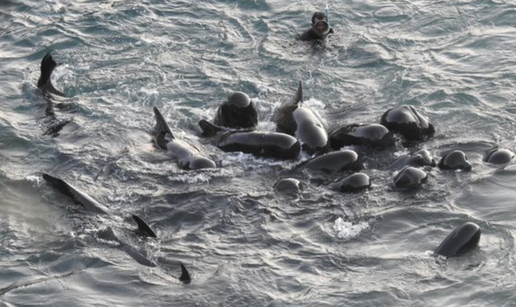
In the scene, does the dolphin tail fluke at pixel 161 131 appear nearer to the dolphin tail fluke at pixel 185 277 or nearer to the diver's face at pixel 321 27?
the dolphin tail fluke at pixel 185 277

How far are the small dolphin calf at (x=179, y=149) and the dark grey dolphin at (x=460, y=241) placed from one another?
3.18 metres

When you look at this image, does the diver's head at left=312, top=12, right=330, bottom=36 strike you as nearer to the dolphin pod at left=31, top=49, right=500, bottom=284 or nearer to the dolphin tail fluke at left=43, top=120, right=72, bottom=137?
the dolphin pod at left=31, top=49, right=500, bottom=284

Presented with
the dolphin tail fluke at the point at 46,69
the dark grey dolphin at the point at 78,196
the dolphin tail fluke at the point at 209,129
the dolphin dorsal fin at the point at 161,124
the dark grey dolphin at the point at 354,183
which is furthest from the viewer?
the dolphin tail fluke at the point at 46,69

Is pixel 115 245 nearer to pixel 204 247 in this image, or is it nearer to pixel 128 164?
pixel 204 247

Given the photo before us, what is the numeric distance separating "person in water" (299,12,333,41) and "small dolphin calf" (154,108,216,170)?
367 cm

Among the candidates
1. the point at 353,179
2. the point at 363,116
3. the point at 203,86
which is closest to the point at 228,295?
the point at 353,179

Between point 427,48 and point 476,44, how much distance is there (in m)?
0.80

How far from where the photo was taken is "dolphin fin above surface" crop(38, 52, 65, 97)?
42.7 ft

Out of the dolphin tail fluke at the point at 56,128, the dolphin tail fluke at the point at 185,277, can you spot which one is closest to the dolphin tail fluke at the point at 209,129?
the dolphin tail fluke at the point at 56,128

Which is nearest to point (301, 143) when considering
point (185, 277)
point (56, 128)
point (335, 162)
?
point (335, 162)

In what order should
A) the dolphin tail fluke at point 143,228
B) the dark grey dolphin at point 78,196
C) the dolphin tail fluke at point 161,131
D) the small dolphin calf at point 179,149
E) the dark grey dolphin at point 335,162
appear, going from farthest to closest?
1. the dolphin tail fluke at point 161,131
2. the small dolphin calf at point 179,149
3. the dark grey dolphin at point 335,162
4. the dark grey dolphin at point 78,196
5. the dolphin tail fluke at point 143,228

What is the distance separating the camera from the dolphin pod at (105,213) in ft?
30.0

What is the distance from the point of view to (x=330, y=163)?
1066 cm

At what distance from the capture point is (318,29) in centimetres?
1448
